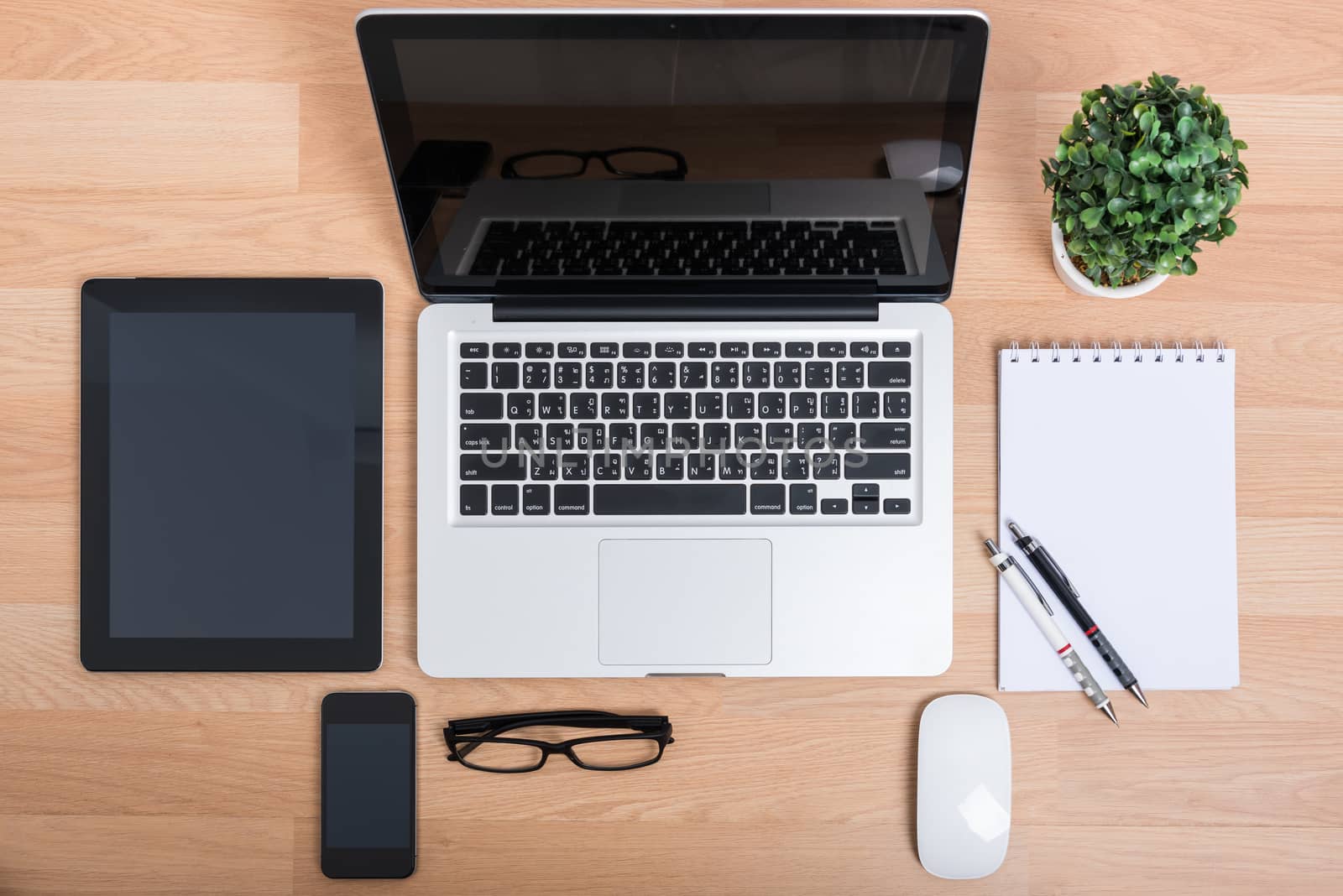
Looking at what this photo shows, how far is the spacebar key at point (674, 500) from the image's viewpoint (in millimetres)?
805

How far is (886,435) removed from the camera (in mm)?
805

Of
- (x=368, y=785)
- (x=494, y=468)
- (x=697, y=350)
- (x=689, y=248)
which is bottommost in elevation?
(x=368, y=785)

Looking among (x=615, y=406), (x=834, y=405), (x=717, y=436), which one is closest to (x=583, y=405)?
(x=615, y=406)

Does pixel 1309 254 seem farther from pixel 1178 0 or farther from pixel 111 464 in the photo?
pixel 111 464

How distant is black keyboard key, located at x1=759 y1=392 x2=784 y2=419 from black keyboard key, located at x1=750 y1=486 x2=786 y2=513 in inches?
2.7

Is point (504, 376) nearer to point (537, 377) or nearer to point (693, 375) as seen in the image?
point (537, 377)

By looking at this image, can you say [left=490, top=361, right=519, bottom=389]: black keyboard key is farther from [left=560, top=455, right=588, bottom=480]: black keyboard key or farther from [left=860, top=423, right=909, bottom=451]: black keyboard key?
[left=860, top=423, right=909, bottom=451]: black keyboard key

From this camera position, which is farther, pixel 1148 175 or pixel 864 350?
pixel 864 350

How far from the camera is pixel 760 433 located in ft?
2.66

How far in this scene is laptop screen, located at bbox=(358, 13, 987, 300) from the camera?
0.62 m

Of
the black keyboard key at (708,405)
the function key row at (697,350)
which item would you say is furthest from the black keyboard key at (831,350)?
the black keyboard key at (708,405)

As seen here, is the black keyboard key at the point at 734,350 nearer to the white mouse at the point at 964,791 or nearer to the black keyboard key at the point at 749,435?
the black keyboard key at the point at 749,435

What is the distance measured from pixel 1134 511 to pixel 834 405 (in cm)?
31

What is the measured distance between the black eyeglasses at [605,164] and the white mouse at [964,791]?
1.85 ft
